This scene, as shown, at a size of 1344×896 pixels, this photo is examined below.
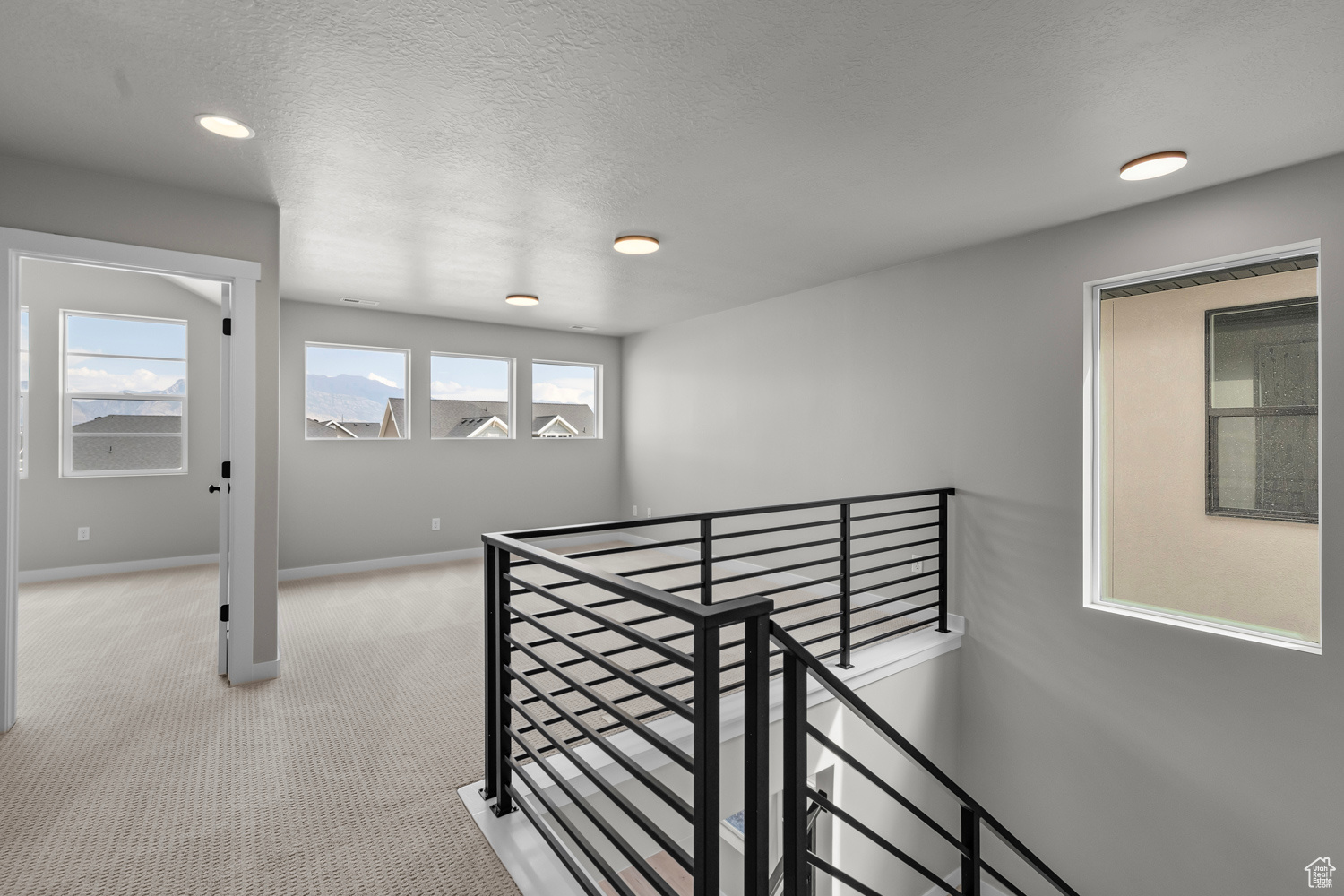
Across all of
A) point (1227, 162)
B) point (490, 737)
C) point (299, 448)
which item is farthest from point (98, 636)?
point (1227, 162)

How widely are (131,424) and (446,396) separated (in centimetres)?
251

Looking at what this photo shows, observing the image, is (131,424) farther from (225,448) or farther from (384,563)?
(225,448)

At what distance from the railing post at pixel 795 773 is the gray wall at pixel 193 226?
8.84 feet

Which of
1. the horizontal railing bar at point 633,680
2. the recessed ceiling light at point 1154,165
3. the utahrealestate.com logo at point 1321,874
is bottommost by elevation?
the utahrealestate.com logo at point 1321,874

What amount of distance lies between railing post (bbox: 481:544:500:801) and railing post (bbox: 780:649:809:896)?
3.28 feet

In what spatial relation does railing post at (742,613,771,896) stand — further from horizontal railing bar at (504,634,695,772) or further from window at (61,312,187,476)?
window at (61,312,187,476)

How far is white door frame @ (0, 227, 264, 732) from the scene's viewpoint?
2502 millimetres

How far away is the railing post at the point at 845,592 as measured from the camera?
325 centimetres

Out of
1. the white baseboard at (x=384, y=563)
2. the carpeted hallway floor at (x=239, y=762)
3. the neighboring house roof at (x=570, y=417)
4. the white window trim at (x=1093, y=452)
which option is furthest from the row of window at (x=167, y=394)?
the white window trim at (x=1093, y=452)

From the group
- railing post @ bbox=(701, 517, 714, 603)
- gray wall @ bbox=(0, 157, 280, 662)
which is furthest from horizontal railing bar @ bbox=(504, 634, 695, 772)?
gray wall @ bbox=(0, 157, 280, 662)

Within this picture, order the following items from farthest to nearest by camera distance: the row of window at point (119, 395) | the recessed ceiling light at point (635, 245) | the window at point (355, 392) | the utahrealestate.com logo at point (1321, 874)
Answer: the window at point (355, 392) < the row of window at point (119, 395) < the recessed ceiling light at point (635, 245) < the utahrealestate.com logo at point (1321, 874)

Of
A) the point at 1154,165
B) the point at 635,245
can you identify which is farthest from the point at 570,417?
the point at 1154,165

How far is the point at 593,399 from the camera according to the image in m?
7.15

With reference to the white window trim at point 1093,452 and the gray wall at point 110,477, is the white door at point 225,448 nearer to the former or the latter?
the gray wall at point 110,477
